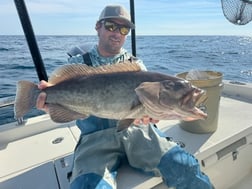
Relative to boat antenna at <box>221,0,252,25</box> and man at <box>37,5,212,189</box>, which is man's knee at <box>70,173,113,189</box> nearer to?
man at <box>37,5,212,189</box>

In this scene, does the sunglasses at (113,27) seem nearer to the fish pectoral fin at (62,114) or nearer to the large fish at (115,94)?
the large fish at (115,94)

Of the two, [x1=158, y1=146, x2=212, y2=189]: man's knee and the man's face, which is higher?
the man's face

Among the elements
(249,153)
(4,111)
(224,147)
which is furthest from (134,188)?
(4,111)

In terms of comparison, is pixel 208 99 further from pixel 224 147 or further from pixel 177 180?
pixel 177 180

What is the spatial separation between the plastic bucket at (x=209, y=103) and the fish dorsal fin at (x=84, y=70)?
844 millimetres

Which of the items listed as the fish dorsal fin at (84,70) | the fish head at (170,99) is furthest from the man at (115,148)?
the fish head at (170,99)

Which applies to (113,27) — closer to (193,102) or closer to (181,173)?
(193,102)

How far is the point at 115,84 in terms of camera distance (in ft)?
5.88

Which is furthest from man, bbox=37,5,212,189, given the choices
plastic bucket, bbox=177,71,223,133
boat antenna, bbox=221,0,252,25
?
boat antenna, bbox=221,0,252,25

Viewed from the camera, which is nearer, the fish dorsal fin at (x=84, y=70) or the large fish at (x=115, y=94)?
the large fish at (x=115, y=94)

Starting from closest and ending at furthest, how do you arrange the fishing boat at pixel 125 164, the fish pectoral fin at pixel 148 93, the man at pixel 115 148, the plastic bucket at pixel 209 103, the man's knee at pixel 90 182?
the fish pectoral fin at pixel 148 93 → the man's knee at pixel 90 182 → the man at pixel 115 148 → the fishing boat at pixel 125 164 → the plastic bucket at pixel 209 103

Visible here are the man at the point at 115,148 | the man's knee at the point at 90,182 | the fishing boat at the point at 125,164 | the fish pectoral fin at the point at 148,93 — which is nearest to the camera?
the fish pectoral fin at the point at 148,93

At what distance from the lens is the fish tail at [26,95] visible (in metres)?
1.88

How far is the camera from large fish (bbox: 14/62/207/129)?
5.66 feet
